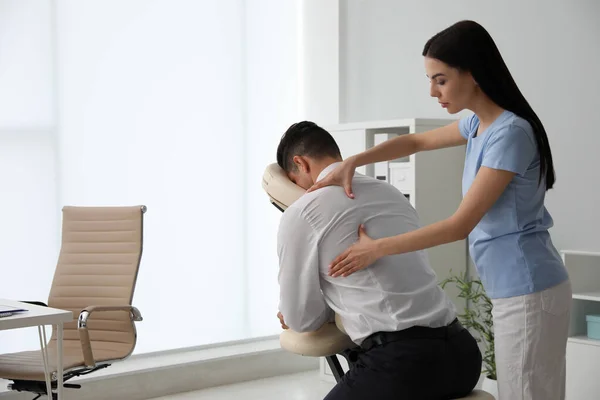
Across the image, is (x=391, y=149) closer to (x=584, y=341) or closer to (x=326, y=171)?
(x=326, y=171)

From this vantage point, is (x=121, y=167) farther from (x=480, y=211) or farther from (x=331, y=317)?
(x=480, y=211)

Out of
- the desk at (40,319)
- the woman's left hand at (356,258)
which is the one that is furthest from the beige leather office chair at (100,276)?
the woman's left hand at (356,258)

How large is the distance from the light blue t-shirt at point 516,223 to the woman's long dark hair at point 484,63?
2cm

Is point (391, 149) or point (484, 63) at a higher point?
point (484, 63)

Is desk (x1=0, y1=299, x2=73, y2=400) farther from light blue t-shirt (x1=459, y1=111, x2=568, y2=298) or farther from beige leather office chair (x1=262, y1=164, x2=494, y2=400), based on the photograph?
light blue t-shirt (x1=459, y1=111, x2=568, y2=298)

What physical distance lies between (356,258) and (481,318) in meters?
2.80

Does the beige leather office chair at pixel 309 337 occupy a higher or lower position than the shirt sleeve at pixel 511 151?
lower

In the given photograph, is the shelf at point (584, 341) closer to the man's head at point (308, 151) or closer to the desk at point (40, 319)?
the man's head at point (308, 151)

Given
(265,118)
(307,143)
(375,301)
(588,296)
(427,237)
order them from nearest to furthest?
(427,237) < (375,301) < (307,143) < (588,296) < (265,118)

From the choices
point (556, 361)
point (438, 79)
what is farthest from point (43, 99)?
point (556, 361)

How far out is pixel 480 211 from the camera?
186cm

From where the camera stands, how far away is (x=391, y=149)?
2316 mm

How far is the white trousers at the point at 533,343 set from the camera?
188cm

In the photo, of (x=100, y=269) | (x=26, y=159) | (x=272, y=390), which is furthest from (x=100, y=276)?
(x=272, y=390)
